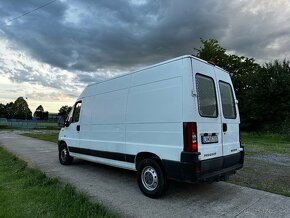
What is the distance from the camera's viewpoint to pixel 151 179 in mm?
5707

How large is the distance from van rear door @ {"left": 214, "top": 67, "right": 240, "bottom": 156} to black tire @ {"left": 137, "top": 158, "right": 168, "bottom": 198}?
1.42 metres

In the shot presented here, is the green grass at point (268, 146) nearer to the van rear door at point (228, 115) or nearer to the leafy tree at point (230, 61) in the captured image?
the van rear door at point (228, 115)

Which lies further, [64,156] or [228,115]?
[64,156]

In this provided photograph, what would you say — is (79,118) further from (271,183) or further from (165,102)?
(271,183)

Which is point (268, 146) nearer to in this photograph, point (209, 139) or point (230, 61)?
point (209, 139)

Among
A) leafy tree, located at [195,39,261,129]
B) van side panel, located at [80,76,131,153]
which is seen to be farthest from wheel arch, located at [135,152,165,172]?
leafy tree, located at [195,39,261,129]

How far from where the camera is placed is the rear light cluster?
5012mm

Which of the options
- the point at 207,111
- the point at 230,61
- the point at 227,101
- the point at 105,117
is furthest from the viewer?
the point at 230,61

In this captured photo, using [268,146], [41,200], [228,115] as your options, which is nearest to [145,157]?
[228,115]

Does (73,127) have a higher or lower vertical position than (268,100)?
lower

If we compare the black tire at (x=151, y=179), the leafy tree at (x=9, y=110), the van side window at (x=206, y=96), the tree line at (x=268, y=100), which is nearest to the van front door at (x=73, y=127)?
the black tire at (x=151, y=179)

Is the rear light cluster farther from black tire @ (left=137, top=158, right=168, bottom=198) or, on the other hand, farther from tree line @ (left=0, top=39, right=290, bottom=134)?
tree line @ (left=0, top=39, right=290, bottom=134)

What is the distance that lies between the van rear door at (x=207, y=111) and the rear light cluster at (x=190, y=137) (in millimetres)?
107

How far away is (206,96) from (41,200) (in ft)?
12.3
